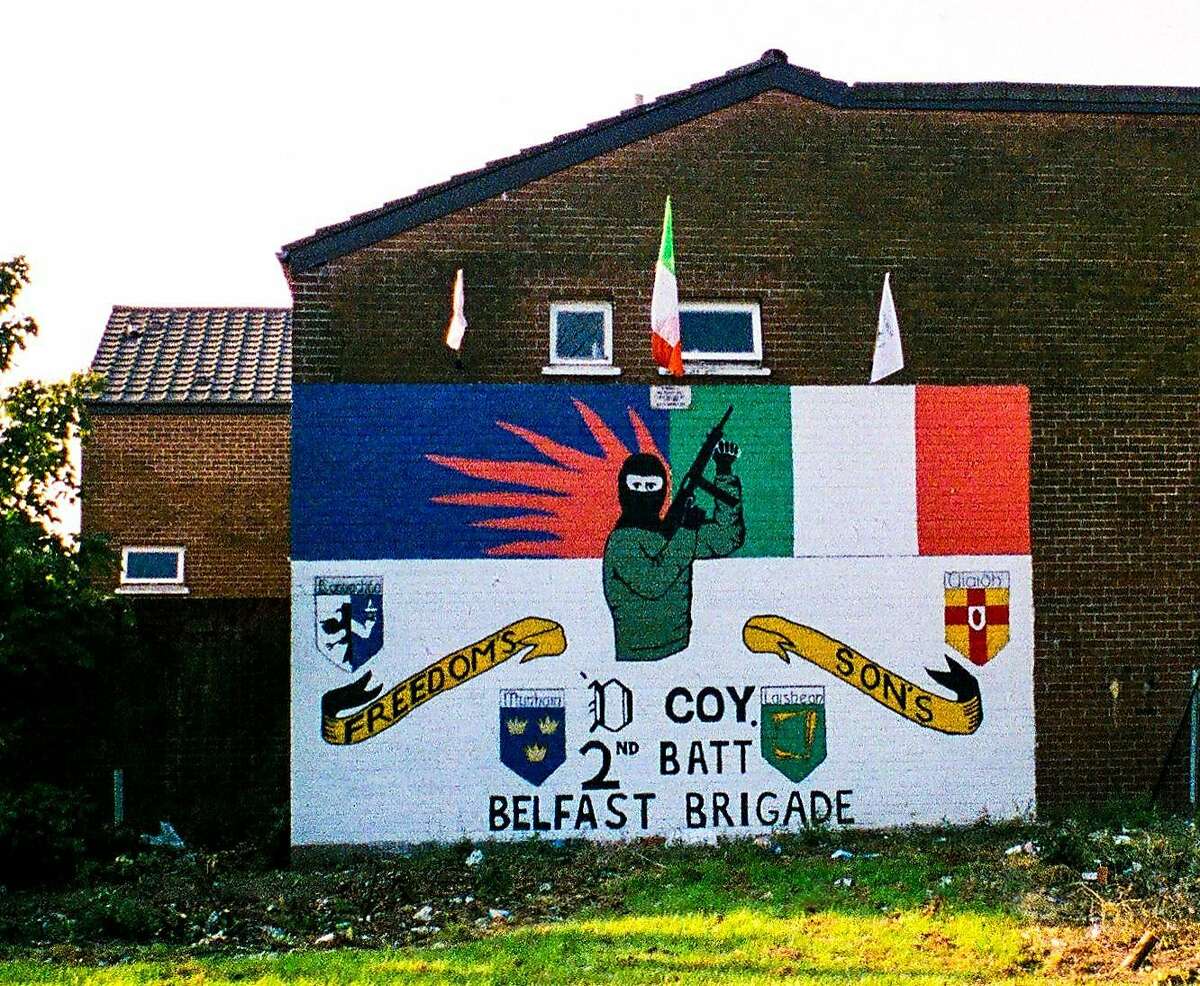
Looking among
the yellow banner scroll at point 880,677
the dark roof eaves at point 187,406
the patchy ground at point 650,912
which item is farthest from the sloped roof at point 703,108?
the dark roof eaves at point 187,406

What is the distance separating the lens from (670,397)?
16219 millimetres

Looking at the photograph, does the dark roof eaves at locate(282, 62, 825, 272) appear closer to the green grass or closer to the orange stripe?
the orange stripe

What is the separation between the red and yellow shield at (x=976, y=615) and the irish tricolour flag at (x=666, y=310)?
3683 millimetres

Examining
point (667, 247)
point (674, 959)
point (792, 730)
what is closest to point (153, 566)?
point (667, 247)

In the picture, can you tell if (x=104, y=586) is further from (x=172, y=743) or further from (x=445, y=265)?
(x=445, y=265)

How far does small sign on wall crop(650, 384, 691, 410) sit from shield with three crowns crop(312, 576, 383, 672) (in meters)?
A: 3.32

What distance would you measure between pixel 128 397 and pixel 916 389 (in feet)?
41.1

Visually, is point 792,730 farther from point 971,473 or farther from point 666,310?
point 666,310

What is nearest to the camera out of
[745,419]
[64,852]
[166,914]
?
[166,914]

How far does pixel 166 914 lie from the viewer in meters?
12.9

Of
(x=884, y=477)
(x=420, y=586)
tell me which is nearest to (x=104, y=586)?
(x=420, y=586)

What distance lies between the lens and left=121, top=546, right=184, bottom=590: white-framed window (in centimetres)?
2322

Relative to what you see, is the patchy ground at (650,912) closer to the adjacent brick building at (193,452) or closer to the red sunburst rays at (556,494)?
the red sunburst rays at (556,494)

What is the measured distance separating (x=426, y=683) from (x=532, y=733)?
1.17m
